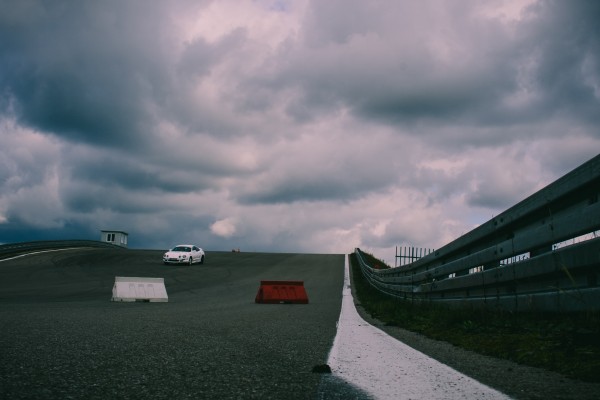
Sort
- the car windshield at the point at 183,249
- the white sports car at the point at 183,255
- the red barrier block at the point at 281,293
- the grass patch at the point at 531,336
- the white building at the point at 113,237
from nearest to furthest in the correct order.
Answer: the grass patch at the point at 531,336, the red barrier block at the point at 281,293, the white sports car at the point at 183,255, the car windshield at the point at 183,249, the white building at the point at 113,237

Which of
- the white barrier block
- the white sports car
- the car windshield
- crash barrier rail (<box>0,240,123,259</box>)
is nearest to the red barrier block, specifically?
the white barrier block

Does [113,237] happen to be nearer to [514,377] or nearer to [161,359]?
[161,359]

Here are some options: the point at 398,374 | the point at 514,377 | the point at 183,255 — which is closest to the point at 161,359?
the point at 398,374

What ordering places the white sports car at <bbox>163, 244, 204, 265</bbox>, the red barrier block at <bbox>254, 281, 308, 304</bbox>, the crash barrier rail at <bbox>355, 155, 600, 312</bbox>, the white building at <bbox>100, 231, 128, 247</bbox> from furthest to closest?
the white building at <bbox>100, 231, 128, 247</bbox>, the white sports car at <bbox>163, 244, 204, 265</bbox>, the red barrier block at <bbox>254, 281, 308, 304</bbox>, the crash barrier rail at <bbox>355, 155, 600, 312</bbox>

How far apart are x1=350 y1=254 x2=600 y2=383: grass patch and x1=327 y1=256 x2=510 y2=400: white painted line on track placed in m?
0.70

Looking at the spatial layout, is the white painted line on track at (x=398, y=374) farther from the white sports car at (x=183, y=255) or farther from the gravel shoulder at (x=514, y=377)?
the white sports car at (x=183, y=255)

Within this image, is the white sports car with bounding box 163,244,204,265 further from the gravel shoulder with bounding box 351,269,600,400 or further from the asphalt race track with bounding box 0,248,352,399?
the gravel shoulder with bounding box 351,269,600,400

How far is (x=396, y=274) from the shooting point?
530 inches

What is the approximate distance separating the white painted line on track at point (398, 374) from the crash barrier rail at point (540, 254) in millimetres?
1445

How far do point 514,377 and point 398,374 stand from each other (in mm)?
753

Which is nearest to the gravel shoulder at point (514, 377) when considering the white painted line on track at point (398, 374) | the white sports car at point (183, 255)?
the white painted line on track at point (398, 374)

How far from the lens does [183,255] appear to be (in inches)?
1385

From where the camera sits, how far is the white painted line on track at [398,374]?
2.87 metres

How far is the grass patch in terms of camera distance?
3.63 m
